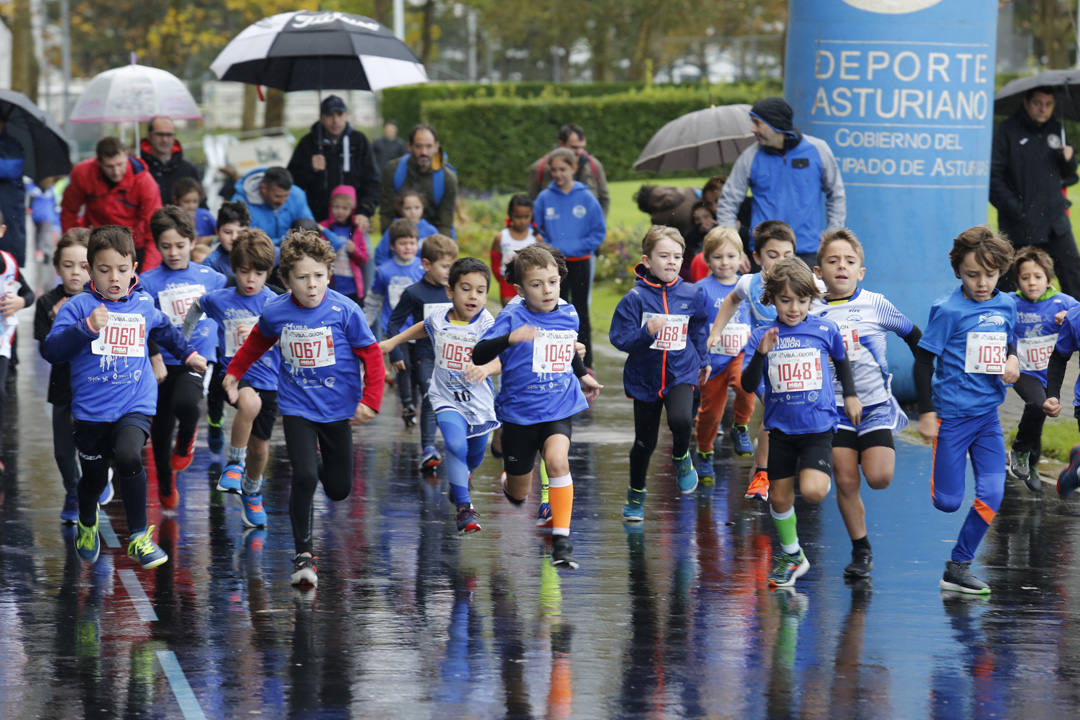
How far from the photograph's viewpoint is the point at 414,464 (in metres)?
10.9

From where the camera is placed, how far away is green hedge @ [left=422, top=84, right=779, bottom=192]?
39688mm

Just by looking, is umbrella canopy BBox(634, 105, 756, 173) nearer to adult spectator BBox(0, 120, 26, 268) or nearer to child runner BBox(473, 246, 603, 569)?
adult spectator BBox(0, 120, 26, 268)

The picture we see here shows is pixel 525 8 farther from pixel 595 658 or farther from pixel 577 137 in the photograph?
pixel 595 658

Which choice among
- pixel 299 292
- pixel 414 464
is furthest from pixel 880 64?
pixel 299 292

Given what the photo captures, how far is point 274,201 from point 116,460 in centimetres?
477

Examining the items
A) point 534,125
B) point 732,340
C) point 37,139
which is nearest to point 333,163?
point 37,139

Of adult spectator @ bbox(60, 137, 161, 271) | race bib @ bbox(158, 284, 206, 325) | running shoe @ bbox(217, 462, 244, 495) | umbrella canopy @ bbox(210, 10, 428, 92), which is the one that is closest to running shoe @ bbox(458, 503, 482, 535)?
running shoe @ bbox(217, 462, 244, 495)

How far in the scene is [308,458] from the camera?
768 cm

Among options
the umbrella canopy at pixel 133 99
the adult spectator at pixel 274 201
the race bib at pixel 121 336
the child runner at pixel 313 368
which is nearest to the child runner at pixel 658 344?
the child runner at pixel 313 368

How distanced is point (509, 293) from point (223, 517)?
5724 millimetres

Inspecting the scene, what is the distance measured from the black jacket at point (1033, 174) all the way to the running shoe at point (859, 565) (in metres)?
6.24

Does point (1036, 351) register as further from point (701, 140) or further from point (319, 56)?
point (319, 56)

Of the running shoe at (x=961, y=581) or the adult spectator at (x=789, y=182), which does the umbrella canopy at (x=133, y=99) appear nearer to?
the adult spectator at (x=789, y=182)

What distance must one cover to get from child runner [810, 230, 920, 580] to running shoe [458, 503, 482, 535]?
1838mm
